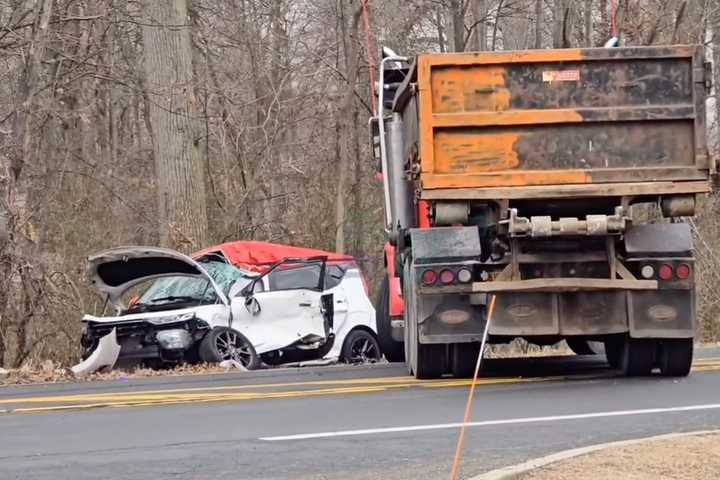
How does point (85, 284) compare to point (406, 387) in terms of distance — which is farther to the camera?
point (85, 284)

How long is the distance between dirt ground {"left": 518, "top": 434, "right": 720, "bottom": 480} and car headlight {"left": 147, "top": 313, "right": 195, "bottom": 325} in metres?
8.69

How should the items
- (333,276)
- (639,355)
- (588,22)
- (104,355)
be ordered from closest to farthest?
(639,355) < (104,355) < (333,276) < (588,22)

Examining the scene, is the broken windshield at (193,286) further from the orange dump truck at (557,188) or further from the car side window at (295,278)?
the orange dump truck at (557,188)

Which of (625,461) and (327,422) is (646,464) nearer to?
(625,461)

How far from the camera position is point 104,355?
15.5m

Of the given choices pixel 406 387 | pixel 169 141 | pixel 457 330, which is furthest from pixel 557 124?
pixel 169 141

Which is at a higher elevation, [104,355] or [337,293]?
[337,293]

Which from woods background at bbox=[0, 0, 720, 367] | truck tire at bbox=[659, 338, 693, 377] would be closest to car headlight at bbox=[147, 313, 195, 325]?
woods background at bbox=[0, 0, 720, 367]

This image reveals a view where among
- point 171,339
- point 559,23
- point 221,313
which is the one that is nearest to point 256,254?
point 221,313

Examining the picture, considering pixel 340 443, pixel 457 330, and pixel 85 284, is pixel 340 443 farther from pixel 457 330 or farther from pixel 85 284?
pixel 85 284

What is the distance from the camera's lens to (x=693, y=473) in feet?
23.7

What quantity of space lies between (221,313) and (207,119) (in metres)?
10.1

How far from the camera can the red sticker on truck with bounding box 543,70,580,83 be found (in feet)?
37.1

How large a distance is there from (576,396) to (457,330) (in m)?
1.30
